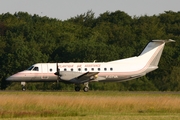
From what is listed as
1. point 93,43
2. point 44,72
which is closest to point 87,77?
point 44,72

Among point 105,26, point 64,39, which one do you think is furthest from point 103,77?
point 105,26

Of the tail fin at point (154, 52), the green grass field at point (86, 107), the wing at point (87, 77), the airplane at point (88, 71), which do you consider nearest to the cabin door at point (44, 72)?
the airplane at point (88, 71)

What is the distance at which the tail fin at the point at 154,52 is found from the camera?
48.6m

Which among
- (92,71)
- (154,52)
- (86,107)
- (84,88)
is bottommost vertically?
(86,107)

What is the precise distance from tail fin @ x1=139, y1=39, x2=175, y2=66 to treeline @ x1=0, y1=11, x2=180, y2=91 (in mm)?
3124

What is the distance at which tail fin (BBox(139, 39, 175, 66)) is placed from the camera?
4859 centimetres

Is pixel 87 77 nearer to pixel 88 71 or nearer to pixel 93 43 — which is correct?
pixel 88 71

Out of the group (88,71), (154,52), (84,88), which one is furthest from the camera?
(154,52)

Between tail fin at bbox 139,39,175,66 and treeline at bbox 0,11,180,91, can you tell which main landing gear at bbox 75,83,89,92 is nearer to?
treeline at bbox 0,11,180,91

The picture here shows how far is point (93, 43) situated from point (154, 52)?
14614 millimetres

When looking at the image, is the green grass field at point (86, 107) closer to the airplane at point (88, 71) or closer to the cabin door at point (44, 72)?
the airplane at point (88, 71)

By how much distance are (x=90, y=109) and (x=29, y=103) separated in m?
3.76

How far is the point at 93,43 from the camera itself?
206ft

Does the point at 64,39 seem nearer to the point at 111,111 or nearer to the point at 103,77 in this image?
the point at 103,77
